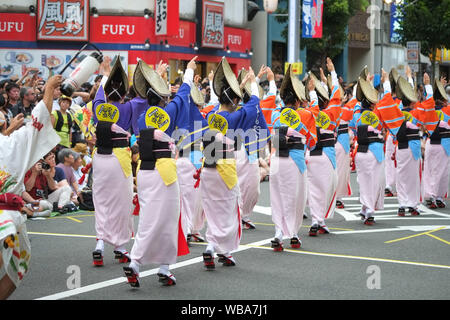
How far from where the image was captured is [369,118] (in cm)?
1127

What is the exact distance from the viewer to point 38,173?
1209 centimetres

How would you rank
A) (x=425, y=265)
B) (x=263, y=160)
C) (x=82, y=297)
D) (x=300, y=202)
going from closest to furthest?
(x=82, y=297), (x=425, y=265), (x=300, y=202), (x=263, y=160)

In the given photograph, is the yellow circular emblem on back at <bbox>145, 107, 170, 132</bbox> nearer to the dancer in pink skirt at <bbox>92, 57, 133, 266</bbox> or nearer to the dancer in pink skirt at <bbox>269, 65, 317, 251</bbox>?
the dancer in pink skirt at <bbox>92, 57, 133, 266</bbox>

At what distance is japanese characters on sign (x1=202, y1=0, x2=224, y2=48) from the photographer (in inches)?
1091

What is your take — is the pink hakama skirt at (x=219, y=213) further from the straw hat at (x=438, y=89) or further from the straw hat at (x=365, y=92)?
the straw hat at (x=438, y=89)

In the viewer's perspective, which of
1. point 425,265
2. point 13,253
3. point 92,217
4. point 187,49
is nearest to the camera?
point 13,253

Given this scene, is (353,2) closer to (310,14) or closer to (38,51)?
(310,14)

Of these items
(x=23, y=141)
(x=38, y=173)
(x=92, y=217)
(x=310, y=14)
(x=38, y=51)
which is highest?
(x=310, y=14)

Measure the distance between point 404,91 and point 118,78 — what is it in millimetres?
5816

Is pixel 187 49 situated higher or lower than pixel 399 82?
higher

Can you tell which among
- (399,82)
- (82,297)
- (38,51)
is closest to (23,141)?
(82,297)

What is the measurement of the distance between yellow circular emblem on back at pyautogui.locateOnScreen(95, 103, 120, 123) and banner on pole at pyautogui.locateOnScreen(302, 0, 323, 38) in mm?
20864

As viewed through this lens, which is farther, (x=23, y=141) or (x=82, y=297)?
(x=82, y=297)
